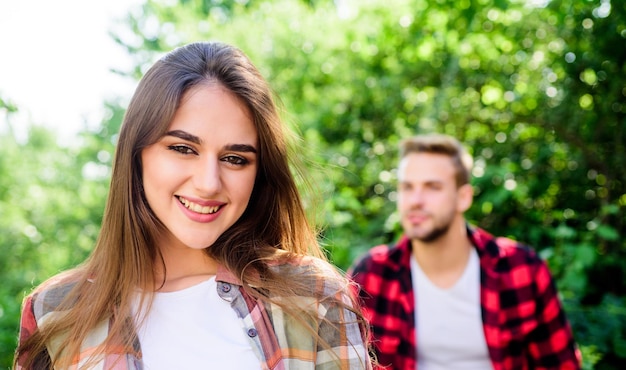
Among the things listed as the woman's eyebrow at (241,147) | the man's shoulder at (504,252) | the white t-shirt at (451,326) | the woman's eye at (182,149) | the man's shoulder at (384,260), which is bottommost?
the white t-shirt at (451,326)

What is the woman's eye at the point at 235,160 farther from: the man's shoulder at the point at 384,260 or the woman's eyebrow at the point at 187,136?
the man's shoulder at the point at 384,260

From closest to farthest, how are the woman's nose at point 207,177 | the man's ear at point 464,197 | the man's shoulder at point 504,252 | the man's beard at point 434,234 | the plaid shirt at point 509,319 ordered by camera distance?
the woman's nose at point 207,177, the plaid shirt at point 509,319, the man's shoulder at point 504,252, the man's beard at point 434,234, the man's ear at point 464,197

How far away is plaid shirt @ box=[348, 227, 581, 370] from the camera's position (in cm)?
287

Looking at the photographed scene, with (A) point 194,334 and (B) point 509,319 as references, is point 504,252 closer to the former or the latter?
(B) point 509,319

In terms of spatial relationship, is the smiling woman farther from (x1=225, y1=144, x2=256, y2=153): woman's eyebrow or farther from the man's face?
the man's face

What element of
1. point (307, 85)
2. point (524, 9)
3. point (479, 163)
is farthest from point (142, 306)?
point (307, 85)

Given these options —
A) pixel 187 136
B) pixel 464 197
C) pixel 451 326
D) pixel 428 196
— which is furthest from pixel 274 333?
pixel 464 197

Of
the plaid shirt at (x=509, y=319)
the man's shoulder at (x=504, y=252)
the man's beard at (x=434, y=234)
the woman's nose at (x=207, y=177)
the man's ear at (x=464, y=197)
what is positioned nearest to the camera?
the woman's nose at (x=207, y=177)

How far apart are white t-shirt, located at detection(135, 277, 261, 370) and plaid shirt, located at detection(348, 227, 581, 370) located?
1306 mm

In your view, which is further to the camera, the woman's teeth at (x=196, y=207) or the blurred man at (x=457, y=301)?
the blurred man at (x=457, y=301)

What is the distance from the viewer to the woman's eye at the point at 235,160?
155 cm

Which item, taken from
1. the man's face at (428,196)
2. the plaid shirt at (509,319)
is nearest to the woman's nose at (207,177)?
the plaid shirt at (509,319)

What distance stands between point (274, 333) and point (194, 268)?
305 millimetres

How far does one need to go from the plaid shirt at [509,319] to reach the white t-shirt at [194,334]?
1306 mm
